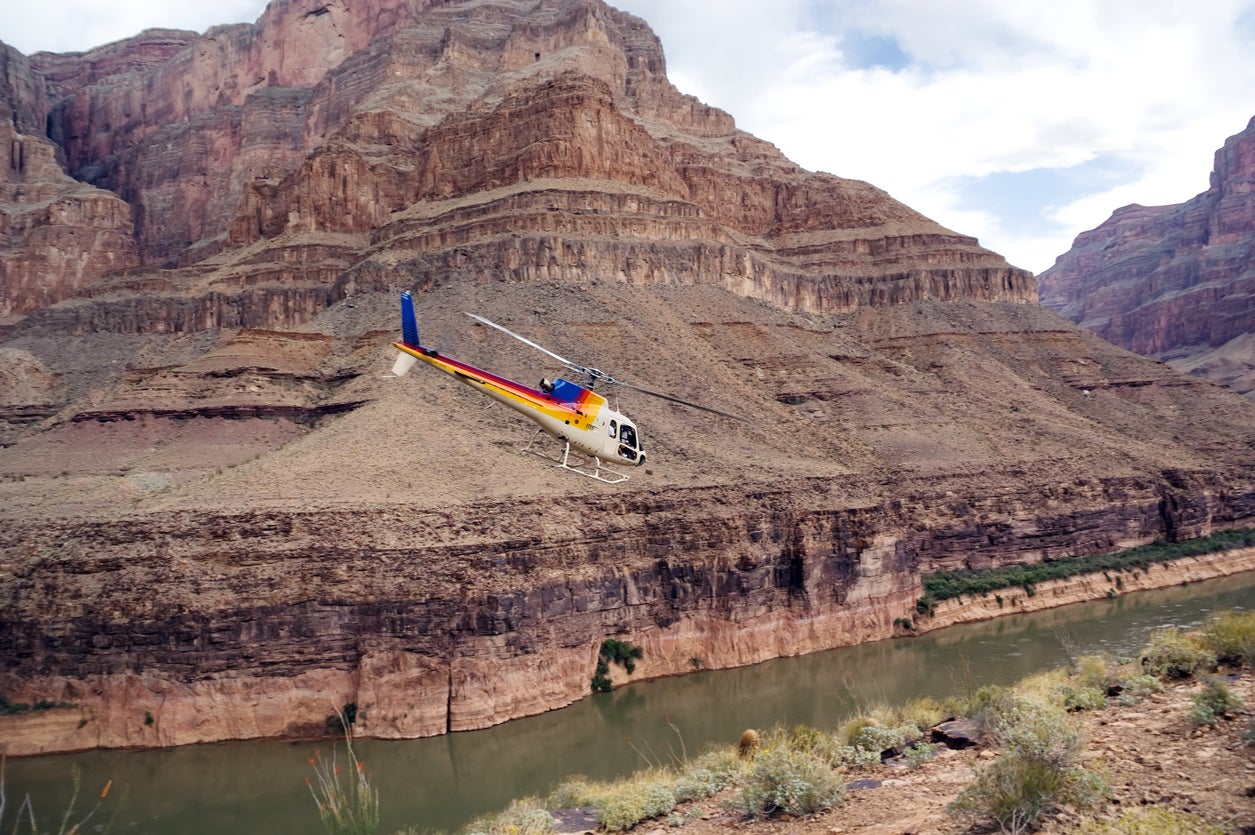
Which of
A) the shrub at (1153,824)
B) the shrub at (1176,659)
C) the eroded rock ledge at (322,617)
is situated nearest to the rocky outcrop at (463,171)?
the eroded rock ledge at (322,617)

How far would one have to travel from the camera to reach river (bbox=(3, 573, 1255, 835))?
28.8 metres

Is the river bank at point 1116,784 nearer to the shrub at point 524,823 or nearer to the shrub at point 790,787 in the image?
the shrub at point 790,787

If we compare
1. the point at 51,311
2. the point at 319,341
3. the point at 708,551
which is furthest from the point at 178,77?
the point at 708,551

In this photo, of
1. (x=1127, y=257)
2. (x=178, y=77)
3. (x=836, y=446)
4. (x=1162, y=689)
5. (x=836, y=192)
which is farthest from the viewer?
(x=1127, y=257)

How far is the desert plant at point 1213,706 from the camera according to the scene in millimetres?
13586

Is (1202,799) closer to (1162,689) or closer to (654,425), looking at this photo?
(1162,689)

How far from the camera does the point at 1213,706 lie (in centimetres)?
1384

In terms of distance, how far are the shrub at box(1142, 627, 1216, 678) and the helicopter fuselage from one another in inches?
539

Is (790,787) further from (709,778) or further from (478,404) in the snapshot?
(478,404)

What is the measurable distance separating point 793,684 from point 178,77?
117m

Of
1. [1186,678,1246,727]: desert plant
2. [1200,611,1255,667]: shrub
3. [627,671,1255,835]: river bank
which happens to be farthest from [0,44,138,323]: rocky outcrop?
[1186,678,1246,727]: desert plant

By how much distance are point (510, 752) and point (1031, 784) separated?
24066mm

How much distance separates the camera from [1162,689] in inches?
645

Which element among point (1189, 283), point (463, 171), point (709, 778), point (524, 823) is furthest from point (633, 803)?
point (1189, 283)
